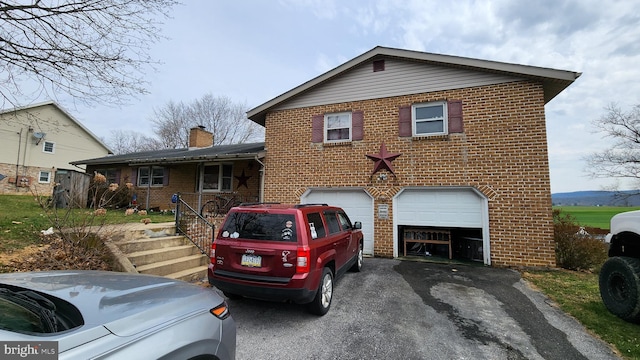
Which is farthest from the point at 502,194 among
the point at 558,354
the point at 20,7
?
the point at 20,7

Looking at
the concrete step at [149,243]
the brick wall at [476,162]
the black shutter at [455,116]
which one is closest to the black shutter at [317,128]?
the brick wall at [476,162]

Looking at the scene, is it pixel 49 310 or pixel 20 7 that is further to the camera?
pixel 20 7

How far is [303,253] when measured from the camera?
3.94 meters

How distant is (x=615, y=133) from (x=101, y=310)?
30.5 m

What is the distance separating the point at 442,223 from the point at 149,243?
793 cm

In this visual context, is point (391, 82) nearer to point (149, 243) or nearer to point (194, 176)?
point (149, 243)

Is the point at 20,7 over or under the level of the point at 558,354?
over

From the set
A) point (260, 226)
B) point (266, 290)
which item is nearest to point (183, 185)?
point (260, 226)

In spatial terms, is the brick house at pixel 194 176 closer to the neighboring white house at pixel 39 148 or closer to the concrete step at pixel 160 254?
A: the concrete step at pixel 160 254

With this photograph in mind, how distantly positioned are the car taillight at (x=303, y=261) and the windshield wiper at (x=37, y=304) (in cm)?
265

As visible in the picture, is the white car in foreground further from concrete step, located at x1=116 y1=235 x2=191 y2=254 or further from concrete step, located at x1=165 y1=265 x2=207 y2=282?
concrete step, located at x1=116 y1=235 x2=191 y2=254

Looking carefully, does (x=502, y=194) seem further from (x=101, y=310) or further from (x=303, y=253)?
(x=101, y=310)

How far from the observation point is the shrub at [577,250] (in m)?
8.07

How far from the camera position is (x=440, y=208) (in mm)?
8680
